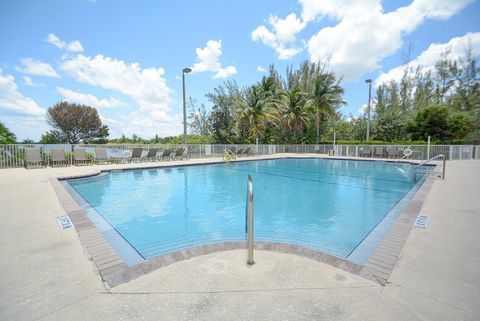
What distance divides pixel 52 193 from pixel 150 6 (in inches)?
387

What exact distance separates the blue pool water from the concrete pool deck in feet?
Answer: 4.34

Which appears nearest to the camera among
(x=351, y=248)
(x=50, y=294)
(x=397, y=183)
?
(x=50, y=294)

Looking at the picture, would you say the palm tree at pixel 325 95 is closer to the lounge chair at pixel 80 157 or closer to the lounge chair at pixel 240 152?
the lounge chair at pixel 240 152

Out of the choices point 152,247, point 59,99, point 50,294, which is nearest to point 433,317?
point 50,294

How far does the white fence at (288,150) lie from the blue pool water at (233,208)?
4.98 meters

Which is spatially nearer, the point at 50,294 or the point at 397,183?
the point at 50,294

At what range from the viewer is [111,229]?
4.53 m

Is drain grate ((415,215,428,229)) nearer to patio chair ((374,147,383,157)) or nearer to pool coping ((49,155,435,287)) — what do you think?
pool coping ((49,155,435,287))

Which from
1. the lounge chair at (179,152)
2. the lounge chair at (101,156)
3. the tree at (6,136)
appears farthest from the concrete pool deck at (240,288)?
the lounge chair at (179,152)

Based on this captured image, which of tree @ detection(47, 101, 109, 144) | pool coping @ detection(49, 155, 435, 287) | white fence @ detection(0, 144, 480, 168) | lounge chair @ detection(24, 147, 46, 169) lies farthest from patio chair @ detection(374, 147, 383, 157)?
tree @ detection(47, 101, 109, 144)

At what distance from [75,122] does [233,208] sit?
43244mm

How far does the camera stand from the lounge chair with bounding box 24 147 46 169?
35.4 ft

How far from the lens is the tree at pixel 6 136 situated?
11.3 meters

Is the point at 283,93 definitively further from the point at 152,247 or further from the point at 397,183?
the point at 152,247
